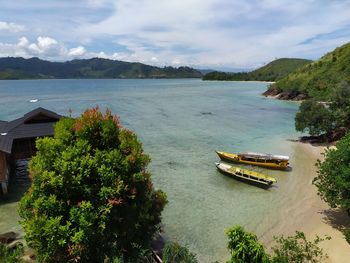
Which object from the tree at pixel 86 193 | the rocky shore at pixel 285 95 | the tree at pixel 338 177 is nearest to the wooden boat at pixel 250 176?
the tree at pixel 338 177

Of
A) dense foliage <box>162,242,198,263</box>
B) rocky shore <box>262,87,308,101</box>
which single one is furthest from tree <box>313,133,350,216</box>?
rocky shore <box>262,87,308,101</box>

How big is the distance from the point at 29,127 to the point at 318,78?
352 feet

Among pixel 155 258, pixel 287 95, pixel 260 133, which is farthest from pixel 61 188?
pixel 287 95

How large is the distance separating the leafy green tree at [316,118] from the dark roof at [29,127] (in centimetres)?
3671

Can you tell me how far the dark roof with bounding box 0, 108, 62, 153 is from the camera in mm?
33125

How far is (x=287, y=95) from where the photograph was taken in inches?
4934

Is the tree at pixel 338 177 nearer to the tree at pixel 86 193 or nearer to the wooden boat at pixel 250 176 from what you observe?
the wooden boat at pixel 250 176

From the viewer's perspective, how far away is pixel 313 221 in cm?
2612

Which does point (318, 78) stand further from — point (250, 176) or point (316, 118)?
point (250, 176)

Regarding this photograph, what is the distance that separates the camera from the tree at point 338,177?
22.4m

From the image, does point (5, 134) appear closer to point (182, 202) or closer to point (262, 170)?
point (182, 202)

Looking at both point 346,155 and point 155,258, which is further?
point 346,155

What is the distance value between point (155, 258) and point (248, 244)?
895 cm

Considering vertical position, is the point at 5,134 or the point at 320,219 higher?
the point at 5,134
